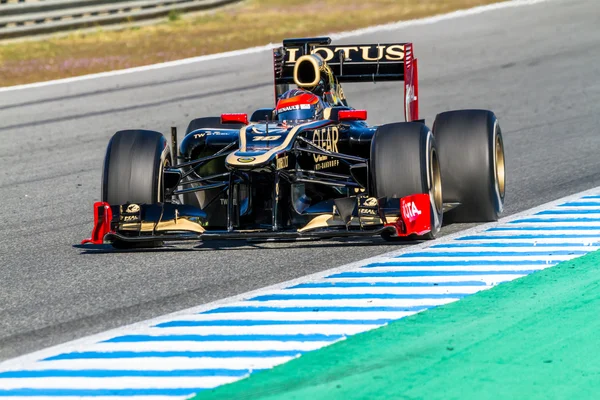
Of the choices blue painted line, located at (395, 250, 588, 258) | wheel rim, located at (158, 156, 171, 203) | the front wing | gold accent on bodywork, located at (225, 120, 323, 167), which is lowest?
blue painted line, located at (395, 250, 588, 258)

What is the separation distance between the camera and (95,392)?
5359mm

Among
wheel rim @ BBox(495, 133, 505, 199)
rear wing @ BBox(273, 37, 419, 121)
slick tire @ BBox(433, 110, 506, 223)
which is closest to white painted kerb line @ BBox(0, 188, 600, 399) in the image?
slick tire @ BBox(433, 110, 506, 223)

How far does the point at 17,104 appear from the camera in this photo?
18.2m

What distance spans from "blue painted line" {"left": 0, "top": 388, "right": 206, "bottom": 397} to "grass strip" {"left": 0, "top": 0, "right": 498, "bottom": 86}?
1522cm

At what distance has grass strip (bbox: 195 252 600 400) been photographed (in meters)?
5.29

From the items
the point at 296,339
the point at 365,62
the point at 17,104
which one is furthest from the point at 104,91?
the point at 296,339

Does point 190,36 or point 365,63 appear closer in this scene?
point 365,63

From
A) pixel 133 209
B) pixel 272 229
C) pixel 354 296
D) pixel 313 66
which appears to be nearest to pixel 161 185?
pixel 133 209

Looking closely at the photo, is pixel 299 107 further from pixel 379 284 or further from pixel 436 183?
pixel 379 284

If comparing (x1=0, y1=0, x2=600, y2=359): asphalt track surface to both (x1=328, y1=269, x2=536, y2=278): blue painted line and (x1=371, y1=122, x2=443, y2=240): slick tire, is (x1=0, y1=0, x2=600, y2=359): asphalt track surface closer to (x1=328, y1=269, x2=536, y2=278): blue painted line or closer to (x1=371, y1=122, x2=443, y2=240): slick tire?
(x1=328, y1=269, x2=536, y2=278): blue painted line

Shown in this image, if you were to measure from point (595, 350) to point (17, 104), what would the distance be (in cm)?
1375

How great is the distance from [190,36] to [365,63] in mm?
14590

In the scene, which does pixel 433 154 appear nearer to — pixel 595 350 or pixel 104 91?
pixel 595 350

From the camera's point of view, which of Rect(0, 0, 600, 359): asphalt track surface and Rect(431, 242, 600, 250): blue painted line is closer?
Rect(0, 0, 600, 359): asphalt track surface
